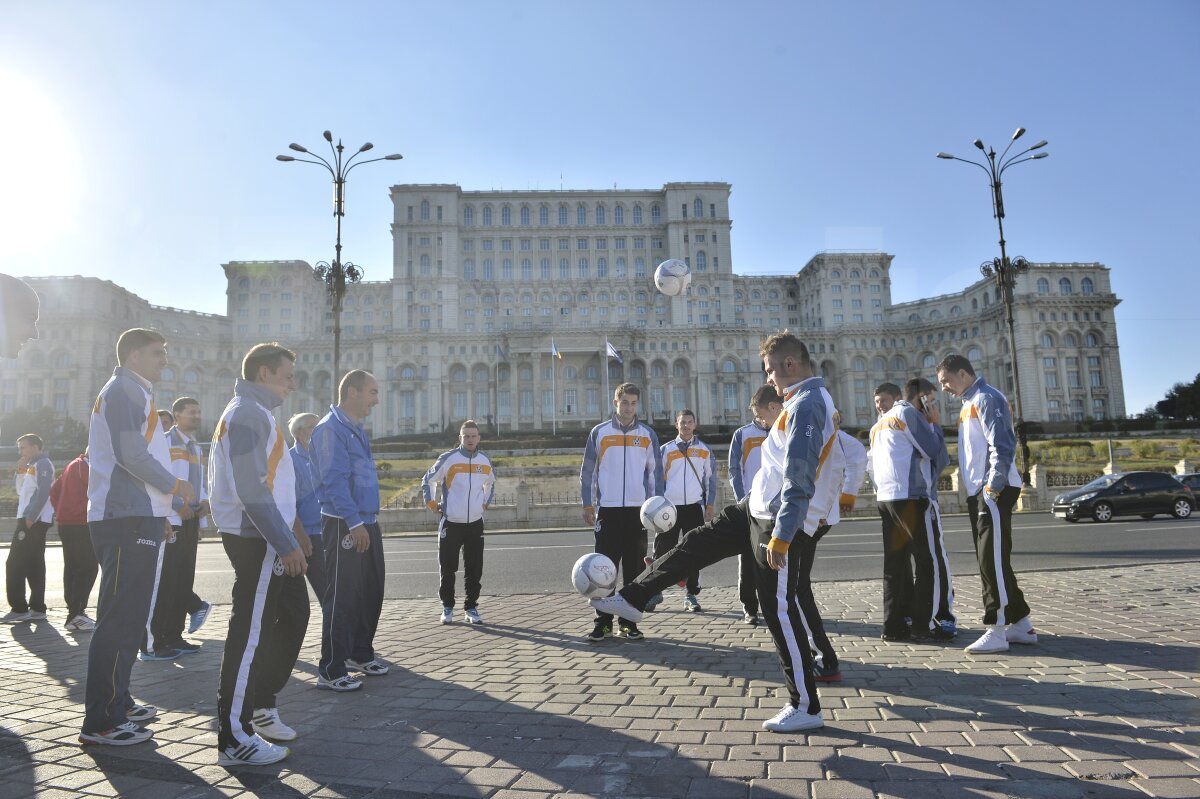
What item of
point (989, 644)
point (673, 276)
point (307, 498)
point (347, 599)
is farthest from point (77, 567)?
point (673, 276)

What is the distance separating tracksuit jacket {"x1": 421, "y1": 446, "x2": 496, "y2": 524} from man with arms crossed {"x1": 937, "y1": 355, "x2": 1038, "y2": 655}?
474cm

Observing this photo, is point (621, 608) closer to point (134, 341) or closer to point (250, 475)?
point (250, 475)

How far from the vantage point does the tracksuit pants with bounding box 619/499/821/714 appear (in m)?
3.79

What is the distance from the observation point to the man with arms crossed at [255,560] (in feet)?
11.8

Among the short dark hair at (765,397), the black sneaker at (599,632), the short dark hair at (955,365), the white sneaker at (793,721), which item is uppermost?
the short dark hair at (955,365)

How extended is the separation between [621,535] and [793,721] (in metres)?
3.23

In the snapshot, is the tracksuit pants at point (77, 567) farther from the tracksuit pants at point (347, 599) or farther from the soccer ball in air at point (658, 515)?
the soccer ball in air at point (658, 515)

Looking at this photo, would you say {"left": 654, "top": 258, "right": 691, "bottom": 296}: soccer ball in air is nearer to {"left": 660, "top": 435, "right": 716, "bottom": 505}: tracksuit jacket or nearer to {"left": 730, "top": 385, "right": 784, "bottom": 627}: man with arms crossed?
{"left": 660, "top": 435, "right": 716, "bottom": 505}: tracksuit jacket

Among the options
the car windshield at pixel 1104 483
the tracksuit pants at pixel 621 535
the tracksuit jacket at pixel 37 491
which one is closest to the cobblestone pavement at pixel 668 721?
the tracksuit pants at pixel 621 535

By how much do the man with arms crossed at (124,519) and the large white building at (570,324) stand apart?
251 ft

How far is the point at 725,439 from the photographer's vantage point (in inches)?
2195

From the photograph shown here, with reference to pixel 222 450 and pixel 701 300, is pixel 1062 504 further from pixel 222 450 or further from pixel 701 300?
pixel 701 300

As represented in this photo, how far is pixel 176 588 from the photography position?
254 inches

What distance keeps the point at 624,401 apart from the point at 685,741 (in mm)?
3553
